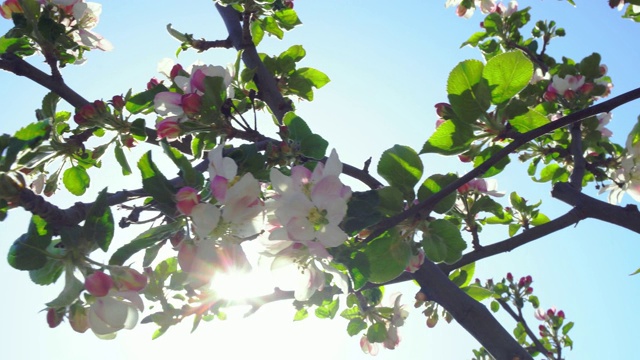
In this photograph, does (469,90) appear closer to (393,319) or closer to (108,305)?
(108,305)

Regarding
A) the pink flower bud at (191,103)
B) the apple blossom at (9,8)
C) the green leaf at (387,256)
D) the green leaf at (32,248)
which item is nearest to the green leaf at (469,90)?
the green leaf at (387,256)

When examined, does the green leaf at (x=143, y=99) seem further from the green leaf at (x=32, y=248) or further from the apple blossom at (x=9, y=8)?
the green leaf at (x=32, y=248)

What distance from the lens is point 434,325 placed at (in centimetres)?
196

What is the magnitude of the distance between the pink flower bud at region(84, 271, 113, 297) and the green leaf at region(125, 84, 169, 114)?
69 cm

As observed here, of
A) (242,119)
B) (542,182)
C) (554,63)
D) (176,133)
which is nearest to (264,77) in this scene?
(242,119)

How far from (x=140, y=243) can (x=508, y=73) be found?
0.73 m

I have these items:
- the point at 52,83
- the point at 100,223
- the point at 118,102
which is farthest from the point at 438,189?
the point at 52,83

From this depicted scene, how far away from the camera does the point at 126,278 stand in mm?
906

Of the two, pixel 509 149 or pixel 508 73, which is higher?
pixel 508 73

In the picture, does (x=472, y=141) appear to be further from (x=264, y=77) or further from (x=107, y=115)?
(x=107, y=115)

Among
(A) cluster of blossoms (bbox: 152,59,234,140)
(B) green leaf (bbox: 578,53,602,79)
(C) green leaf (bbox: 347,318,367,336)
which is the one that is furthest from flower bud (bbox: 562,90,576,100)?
(A) cluster of blossoms (bbox: 152,59,234,140)

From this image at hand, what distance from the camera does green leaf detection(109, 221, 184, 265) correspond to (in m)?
0.89

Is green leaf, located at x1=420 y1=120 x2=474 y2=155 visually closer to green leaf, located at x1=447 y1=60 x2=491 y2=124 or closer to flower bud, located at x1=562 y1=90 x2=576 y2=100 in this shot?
green leaf, located at x1=447 y1=60 x2=491 y2=124

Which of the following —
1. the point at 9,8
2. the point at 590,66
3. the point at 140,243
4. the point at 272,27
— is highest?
the point at 590,66
